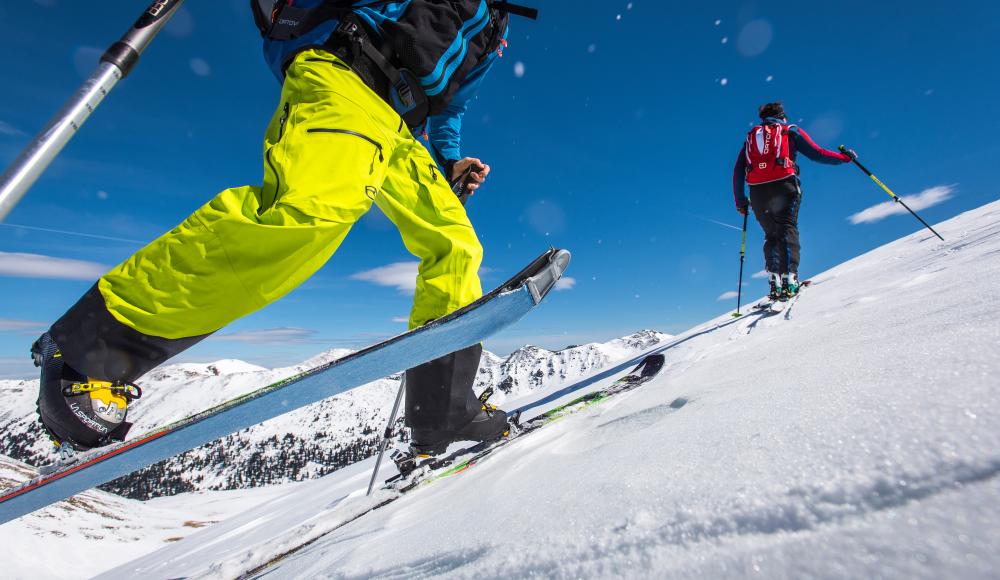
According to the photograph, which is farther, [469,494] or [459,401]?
[459,401]

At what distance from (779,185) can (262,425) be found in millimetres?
166499

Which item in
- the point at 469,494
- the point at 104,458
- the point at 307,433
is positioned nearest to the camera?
the point at 469,494

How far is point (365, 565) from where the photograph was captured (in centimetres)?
95

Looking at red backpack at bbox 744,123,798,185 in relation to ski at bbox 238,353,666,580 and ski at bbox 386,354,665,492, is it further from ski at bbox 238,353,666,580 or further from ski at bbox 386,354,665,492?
ski at bbox 386,354,665,492

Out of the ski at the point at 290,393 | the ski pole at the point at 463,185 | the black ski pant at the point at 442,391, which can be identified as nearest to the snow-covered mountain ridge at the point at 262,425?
the ski pole at the point at 463,185

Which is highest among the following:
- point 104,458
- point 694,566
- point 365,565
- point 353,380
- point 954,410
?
point 353,380

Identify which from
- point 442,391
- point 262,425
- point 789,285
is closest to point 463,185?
point 442,391

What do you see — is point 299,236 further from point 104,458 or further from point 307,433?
point 307,433

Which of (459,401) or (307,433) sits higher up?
(459,401)

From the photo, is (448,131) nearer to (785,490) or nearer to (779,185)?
(785,490)

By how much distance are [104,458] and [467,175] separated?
2.30m

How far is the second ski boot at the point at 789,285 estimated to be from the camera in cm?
564

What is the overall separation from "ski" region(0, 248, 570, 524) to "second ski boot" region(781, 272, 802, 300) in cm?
555

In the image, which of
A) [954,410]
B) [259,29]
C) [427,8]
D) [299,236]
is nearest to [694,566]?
[954,410]
